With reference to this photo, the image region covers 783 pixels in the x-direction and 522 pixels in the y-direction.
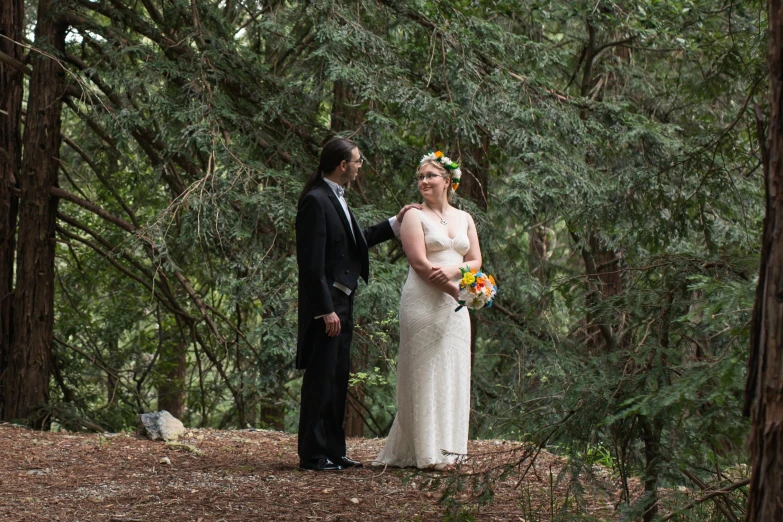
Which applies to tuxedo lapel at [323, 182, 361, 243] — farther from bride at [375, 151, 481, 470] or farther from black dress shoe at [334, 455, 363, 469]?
black dress shoe at [334, 455, 363, 469]

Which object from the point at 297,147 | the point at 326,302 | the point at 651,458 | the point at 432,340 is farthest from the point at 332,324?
the point at 297,147

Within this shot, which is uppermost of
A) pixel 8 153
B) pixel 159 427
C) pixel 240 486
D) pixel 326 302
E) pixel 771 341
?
pixel 8 153

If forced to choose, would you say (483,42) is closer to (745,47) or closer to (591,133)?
(591,133)

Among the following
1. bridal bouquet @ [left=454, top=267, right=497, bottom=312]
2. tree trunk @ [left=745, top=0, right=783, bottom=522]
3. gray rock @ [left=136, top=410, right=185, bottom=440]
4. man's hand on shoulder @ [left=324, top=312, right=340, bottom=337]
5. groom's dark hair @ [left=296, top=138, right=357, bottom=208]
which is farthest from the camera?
gray rock @ [left=136, top=410, right=185, bottom=440]

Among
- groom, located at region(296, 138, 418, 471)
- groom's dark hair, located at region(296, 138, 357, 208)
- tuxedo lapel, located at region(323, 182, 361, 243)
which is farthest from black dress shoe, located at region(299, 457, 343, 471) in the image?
groom's dark hair, located at region(296, 138, 357, 208)

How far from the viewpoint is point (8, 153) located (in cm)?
890

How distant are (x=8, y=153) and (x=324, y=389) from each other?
4951 mm

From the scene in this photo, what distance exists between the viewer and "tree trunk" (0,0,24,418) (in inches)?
346

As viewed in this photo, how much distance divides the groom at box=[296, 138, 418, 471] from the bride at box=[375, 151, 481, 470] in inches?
11.0

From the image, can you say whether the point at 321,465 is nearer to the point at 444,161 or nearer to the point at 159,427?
the point at 159,427

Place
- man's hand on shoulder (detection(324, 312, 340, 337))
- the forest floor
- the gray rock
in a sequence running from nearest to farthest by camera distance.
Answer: the forest floor → man's hand on shoulder (detection(324, 312, 340, 337)) → the gray rock

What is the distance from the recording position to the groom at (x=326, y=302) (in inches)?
229

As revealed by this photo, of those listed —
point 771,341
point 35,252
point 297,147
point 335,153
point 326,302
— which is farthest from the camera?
point 35,252

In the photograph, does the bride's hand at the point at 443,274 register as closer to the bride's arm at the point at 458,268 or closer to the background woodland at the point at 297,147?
the bride's arm at the point at 458,268
